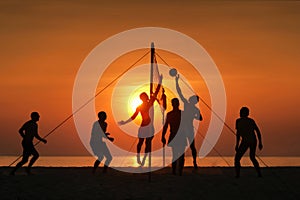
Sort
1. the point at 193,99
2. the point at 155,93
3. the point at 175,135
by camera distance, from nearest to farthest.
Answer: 1. the point at 155,93
2. the point at 175,135
3. the point at 193,99

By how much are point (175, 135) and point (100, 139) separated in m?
2.48

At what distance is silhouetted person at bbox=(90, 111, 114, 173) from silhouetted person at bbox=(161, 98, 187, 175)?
1916 mm

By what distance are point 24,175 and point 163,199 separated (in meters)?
6.42

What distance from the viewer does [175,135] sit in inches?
798

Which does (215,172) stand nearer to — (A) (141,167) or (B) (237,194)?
(A) (141,167)

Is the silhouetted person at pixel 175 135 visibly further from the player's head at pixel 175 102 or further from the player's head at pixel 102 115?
the player's head at pixel 102 115

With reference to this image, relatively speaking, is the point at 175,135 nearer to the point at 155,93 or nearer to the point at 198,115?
the point at 198,115

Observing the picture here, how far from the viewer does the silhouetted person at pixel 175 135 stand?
2000 centimetres

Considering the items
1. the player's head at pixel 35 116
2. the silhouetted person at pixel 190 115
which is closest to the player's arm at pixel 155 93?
the silhouetted person at pixel 190 115

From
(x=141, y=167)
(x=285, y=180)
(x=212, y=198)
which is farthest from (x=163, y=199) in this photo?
(x=141, y=167)

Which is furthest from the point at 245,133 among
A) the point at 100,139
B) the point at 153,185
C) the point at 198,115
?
the point at 100,139

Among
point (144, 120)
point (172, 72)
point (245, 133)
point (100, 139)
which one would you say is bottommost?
point (100, 139)

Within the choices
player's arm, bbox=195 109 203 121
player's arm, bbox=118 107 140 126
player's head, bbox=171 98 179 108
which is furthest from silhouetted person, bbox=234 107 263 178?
player's arm, bbox=118 107 140 126

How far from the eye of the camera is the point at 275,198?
15.8 m
